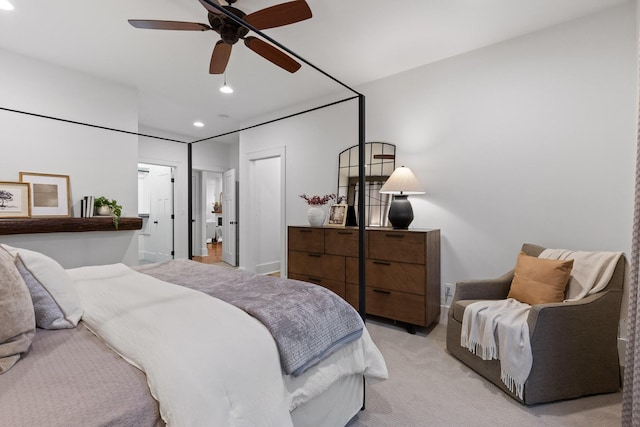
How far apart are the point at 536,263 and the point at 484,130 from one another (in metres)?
1.30

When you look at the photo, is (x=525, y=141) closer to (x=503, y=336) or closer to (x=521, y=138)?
(x=521, y=138)

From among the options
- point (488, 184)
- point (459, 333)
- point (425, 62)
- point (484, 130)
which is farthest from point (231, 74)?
point (459, 333)

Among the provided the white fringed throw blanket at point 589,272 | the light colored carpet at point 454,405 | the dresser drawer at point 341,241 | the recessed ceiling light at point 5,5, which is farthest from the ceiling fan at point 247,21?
the white fringed throw blanket at point 589,272

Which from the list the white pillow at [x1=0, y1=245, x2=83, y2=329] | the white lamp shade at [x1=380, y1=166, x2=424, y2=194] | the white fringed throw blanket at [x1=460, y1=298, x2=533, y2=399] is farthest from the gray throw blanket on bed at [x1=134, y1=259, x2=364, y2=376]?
the white lamp shade at [x1=380, y1=166, x2=424, y2=194]

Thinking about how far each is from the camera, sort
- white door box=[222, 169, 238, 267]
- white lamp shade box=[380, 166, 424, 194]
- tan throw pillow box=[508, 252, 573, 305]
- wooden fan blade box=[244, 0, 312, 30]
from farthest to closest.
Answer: white door box=[222, 169, 238, 267] < white lamp shade box=[380, 166, 424, 194] < tan throw pillow box=[508, 252, 573, 305] < wooden fan blade box=[244, 0, 312, 30]

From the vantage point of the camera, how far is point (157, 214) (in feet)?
20.6

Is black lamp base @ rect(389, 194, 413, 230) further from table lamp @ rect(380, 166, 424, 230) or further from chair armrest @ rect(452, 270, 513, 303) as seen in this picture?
chair armrest @ rect(452, 270, 513, 303)

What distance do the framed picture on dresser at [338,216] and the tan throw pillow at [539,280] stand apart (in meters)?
1.77

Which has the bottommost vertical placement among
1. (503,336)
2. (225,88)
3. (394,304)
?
(394,304)

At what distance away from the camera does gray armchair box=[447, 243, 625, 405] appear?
176 centimetres

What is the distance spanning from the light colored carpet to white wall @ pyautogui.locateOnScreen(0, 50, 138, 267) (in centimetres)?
323

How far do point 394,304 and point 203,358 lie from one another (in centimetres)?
226

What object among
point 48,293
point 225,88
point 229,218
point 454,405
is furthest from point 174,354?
point 229,218

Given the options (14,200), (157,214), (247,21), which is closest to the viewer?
(247,21)
